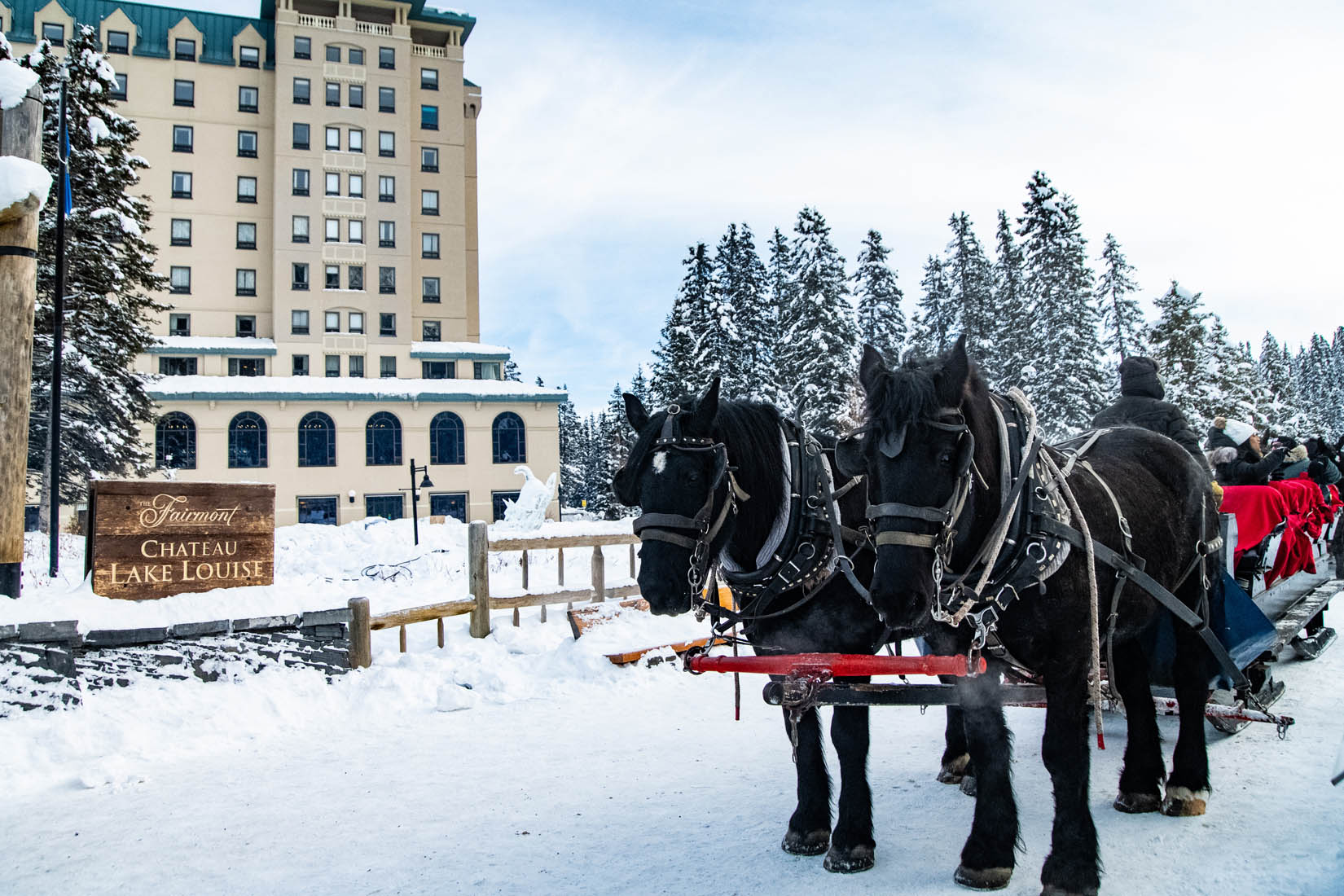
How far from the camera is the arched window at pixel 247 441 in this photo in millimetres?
36219

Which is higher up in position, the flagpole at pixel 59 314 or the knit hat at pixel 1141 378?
the flagpole at pixel 59 314

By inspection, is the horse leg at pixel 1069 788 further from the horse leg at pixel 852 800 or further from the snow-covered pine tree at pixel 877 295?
the snow-covered pine tree at pixel 877 295

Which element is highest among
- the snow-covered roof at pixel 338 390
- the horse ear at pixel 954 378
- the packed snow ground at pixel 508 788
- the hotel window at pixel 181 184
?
the hotel window at pixel 181 184

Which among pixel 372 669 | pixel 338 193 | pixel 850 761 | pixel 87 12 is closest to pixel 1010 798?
pixel 850 761

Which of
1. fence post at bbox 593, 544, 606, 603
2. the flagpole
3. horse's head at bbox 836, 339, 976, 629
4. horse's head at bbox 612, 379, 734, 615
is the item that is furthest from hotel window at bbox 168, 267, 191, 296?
horse's head at bbox 836, 339, 976, 629

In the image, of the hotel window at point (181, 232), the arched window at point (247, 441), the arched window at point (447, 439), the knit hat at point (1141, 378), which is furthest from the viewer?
the hotel window at point (181, 232)

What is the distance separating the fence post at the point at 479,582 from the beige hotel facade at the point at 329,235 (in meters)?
30.2

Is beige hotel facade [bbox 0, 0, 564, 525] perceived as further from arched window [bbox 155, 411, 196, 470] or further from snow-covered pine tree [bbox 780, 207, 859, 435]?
snow-covered pine tree [bbox 780, 207, 859, 435]

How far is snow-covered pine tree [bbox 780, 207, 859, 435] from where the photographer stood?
3047cm

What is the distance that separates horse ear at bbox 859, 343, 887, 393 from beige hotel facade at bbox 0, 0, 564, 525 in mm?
36641

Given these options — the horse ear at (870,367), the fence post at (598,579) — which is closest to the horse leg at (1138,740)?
the horse ear at (870,367)

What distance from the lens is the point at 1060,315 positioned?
31.4 metres

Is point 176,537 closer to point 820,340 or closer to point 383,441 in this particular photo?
point 820,340

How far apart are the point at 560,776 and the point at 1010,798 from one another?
2.98m
